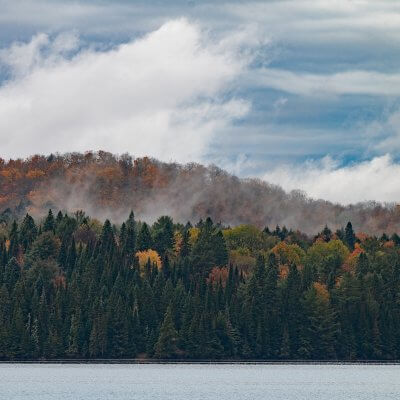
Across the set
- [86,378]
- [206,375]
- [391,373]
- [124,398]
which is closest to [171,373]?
[206,375]

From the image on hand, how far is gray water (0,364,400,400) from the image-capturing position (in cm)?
12269

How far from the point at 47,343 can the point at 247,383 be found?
58.0 metres

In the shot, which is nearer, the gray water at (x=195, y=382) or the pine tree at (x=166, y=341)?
the gray water at (x=195, y=382)

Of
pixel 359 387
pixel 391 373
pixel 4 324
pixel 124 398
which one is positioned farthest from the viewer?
pixel 4 324

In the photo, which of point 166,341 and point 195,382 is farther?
point 166,341

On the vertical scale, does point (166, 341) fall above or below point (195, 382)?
above

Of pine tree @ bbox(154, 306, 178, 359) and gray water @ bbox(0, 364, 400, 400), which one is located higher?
pine tree @ bbox(154, 306, 178, 359)

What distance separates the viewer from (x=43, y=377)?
154 m

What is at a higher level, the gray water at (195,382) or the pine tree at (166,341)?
the pine tree at (166,341)

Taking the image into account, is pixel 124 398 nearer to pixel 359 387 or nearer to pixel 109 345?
pixel 359 387

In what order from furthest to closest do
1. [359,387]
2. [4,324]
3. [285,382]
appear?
[4,324] → [285,382] → [359,387]

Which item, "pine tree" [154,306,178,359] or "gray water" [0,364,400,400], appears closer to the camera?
"gray water" [0,364,400,400]

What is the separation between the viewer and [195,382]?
485 feet

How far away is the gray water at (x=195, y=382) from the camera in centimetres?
12269
